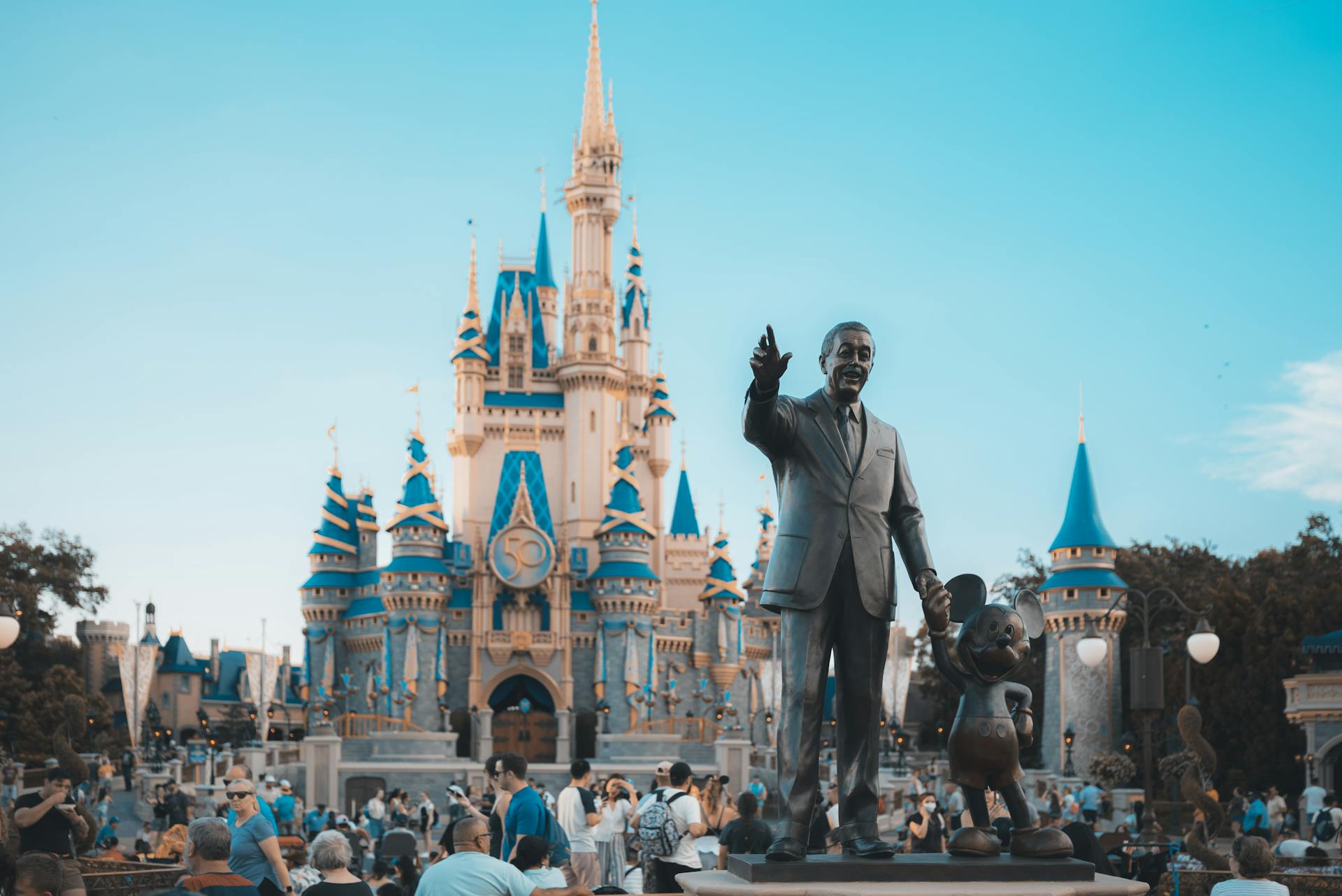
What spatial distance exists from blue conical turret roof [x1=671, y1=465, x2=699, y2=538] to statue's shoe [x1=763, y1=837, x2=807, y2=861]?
6354cm

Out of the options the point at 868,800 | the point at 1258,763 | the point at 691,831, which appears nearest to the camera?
the point at 868,800

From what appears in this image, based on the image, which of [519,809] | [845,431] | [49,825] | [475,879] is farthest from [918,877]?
[49,825]

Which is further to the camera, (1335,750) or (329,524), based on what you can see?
(329,524)

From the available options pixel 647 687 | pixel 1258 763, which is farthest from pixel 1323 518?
pixel 647 687

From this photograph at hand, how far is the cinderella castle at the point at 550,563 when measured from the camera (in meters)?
56.0

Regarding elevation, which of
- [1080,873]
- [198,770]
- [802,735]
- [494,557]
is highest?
[494,557]

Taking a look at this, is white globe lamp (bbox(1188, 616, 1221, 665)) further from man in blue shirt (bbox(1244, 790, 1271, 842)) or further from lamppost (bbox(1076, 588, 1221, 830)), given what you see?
man in blue shirt (bbox(1244, 790, 1271, 842))

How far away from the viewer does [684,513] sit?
70688 mm

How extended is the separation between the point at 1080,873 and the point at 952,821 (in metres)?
7.80

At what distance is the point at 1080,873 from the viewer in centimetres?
587

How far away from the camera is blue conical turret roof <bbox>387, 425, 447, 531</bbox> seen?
56.2 m

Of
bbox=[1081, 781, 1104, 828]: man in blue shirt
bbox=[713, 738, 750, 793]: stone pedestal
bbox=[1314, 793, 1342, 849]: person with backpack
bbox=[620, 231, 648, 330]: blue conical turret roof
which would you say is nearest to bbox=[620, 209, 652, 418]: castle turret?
bbox=[620, 231, 648, 330]: blue conical turret roof

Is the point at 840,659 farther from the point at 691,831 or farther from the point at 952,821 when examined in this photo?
the point at 952,821

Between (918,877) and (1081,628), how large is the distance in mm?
42763
